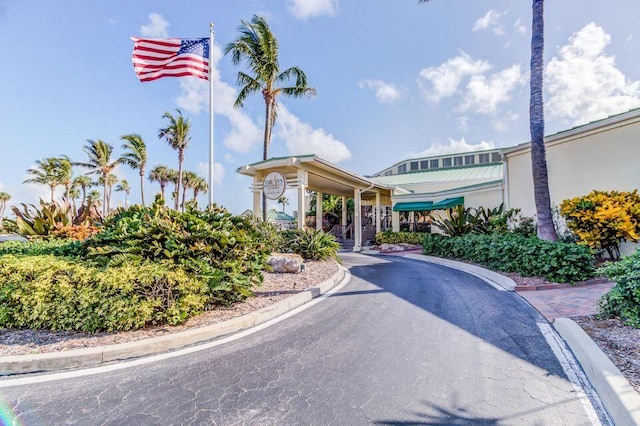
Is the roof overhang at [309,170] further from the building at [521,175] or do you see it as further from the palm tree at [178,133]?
the palm tree at [178,133]

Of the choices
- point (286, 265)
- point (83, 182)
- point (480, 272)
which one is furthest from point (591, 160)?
point (83, 182)

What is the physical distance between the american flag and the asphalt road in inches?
292

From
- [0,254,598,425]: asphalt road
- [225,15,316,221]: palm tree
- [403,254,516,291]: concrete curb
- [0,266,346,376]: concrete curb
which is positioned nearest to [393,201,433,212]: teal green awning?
[403,254,516,291]: concrete curb

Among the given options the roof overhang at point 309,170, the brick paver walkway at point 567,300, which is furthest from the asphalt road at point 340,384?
the roof overhang at point 309,170

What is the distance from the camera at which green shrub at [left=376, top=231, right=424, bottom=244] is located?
18.4 metres

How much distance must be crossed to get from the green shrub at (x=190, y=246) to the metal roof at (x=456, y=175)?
1959cm

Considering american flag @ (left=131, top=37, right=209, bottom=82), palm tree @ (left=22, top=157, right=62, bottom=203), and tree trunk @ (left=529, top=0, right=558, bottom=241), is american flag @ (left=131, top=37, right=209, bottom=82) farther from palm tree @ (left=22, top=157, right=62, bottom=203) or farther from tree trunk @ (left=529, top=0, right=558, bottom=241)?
palm tree @ (left=22, top=157, right=62, bottom=203)

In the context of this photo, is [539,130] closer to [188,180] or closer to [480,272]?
[480,272]

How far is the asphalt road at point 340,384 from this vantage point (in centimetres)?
247

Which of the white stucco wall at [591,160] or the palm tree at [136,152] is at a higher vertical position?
the palm tree at [136,152]

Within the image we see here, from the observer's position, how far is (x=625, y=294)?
4.17m

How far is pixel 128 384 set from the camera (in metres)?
2.93

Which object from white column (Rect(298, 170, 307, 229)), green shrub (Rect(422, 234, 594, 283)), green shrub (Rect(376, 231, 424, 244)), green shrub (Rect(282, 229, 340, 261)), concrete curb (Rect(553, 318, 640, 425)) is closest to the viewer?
concrete curb (Rect(553, 318, 640, 425))

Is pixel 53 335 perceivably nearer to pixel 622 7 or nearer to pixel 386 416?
pixel 386 416
